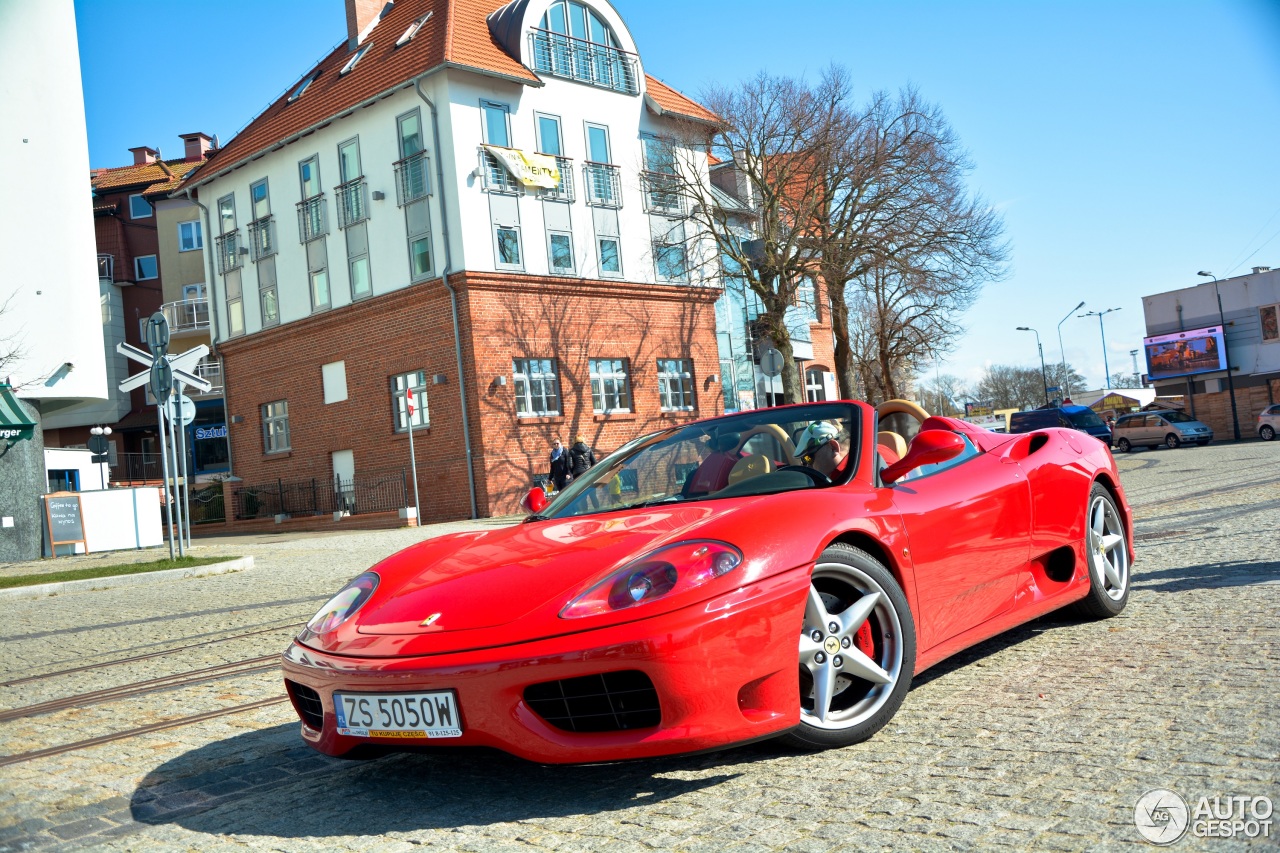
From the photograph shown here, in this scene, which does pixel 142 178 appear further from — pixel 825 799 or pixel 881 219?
pixel 825 799

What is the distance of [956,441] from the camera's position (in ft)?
13.3

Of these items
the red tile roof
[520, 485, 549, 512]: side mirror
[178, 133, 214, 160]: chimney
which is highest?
[178, 133, 214, 160]: chimney

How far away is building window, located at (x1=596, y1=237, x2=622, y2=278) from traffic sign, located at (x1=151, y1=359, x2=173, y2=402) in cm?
1687

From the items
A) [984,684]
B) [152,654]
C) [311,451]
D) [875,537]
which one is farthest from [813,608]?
[311,451]

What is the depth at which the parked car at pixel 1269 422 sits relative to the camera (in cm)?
4106

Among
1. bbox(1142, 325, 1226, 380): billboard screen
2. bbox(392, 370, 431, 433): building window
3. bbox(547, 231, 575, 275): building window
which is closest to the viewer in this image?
bbox(392, 370, 431, 433): building window

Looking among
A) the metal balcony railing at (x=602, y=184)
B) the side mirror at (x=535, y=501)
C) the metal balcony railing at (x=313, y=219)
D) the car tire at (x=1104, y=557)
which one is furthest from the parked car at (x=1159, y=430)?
the side mirror at (x=535, y=501)

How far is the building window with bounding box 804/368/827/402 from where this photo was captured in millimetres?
45125

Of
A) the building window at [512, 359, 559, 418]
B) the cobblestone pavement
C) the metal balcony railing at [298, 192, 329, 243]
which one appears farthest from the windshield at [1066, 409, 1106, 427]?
the cobblestone pavement

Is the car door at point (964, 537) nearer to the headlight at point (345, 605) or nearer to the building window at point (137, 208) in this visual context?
the headlight at point (345, 605)

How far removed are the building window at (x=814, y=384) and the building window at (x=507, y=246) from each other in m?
19.4

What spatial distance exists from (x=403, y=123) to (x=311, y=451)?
32.4 ft

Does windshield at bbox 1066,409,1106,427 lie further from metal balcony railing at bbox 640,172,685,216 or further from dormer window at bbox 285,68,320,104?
dormer window at bbox 285,68,320,104

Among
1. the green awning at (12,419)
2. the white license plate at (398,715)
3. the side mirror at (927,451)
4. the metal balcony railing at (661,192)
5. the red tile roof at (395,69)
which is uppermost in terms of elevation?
the red tile roof at (395,69)
